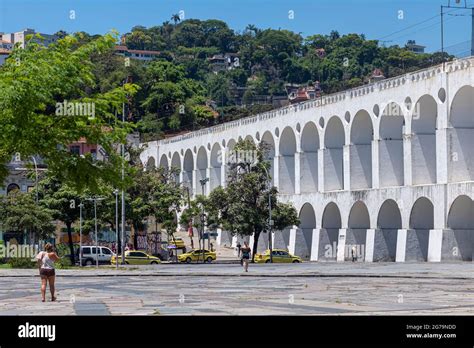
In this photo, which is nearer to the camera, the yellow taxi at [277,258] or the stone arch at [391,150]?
the yellow taxi at [277,258]

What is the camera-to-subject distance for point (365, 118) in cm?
7400

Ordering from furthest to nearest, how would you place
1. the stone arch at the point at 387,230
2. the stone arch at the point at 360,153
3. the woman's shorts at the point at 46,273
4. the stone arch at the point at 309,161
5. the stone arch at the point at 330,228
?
1. the stone arch at the point at 309,161
2. the stone arch at the point at 330,228
3. the stone arch at the point at 360,153
4. the stone arch at the point at 387,230
5. the woman's shorts at the point at 46,273

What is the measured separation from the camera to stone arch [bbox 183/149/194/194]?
371ft

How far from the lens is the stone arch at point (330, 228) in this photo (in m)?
77.8

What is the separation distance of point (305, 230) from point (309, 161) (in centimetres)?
594

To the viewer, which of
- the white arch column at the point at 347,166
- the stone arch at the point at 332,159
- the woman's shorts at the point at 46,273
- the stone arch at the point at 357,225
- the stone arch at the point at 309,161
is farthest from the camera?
the stone arch at the point at 309,161

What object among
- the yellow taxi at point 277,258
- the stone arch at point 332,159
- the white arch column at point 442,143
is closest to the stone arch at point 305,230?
the stone arch at point 332,159

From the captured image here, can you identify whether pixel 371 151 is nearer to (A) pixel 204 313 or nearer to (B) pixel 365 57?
(A) pixel 204 313

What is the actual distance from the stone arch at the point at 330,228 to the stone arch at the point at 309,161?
5.72 metres

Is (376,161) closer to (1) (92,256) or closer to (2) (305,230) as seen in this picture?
(2) (305,230)

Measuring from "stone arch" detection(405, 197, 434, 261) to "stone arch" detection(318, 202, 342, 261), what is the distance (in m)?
12.9

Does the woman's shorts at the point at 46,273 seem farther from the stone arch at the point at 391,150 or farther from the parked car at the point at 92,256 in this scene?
the stone arch at the point at 391,150

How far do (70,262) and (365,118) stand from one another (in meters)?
26.0
